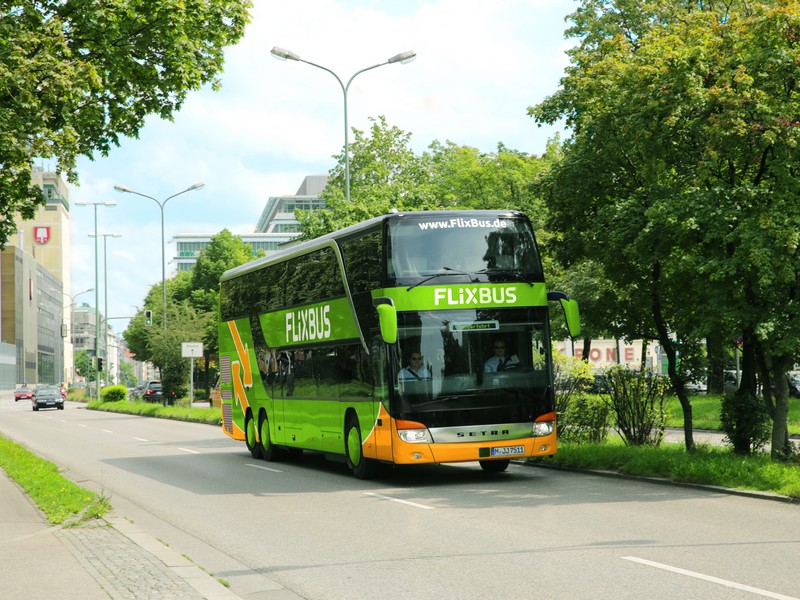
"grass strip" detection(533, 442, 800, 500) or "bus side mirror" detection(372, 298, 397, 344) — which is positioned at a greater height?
"bus side mirror" detection(372, 298, 397, 344)

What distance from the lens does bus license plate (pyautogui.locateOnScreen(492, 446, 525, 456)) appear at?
50.6ft

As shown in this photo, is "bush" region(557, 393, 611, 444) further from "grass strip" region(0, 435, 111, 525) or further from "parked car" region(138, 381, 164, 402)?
"parked car" region(138, 381, 164, 402)

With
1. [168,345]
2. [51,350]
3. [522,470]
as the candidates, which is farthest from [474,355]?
[51,350]

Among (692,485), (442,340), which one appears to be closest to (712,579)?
(692,485)

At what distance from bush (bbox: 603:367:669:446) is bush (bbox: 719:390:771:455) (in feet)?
9.66

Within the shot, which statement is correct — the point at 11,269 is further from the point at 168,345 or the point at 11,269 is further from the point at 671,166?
the point at 671,166

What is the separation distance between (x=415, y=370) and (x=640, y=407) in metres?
6.08

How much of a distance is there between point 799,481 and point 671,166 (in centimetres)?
531

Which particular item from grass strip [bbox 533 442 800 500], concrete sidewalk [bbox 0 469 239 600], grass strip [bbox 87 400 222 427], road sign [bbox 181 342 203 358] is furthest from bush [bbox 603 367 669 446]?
road sign [bbox 181 342 203 358]

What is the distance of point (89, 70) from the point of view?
15164mm

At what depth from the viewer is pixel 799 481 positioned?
12.8m

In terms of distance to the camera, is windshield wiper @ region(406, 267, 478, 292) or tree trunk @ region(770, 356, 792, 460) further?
windshield wiper @ region(406, 267, 478, 292)

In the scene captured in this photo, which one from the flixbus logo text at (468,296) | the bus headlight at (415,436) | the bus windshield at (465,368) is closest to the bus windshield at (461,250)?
the flixbus logo text at (468,296)

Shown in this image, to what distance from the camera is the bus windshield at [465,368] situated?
15234 mm
